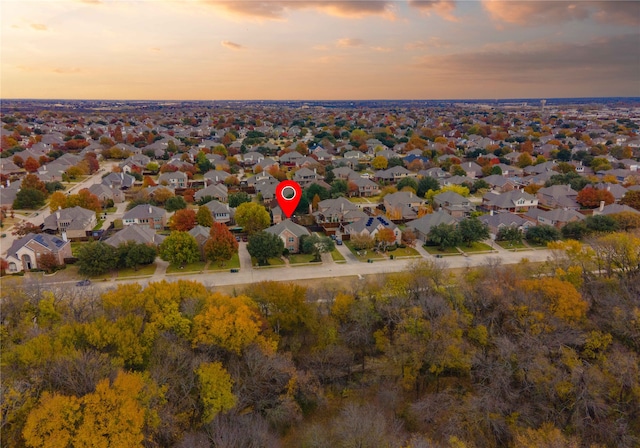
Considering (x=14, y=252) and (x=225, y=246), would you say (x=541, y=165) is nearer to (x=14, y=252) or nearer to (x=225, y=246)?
(x=225, y=246)

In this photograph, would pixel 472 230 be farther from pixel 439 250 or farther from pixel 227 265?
pixel 227 265

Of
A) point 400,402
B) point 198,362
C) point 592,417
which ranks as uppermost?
point 198,362

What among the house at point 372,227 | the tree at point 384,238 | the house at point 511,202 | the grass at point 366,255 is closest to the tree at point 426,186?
the house at point 511,202

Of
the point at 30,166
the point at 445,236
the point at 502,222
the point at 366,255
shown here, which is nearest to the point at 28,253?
the point at 366,255

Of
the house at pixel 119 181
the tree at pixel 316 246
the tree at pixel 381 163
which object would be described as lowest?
the tree at pixel 316 246

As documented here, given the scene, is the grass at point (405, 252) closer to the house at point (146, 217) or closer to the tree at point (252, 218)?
the tree at point (252, 218)

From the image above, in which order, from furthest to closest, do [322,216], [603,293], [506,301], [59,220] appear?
[322,216], [59,220], [603,293], [506,301]

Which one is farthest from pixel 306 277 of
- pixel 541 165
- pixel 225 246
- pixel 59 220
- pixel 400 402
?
pixel 541 165
